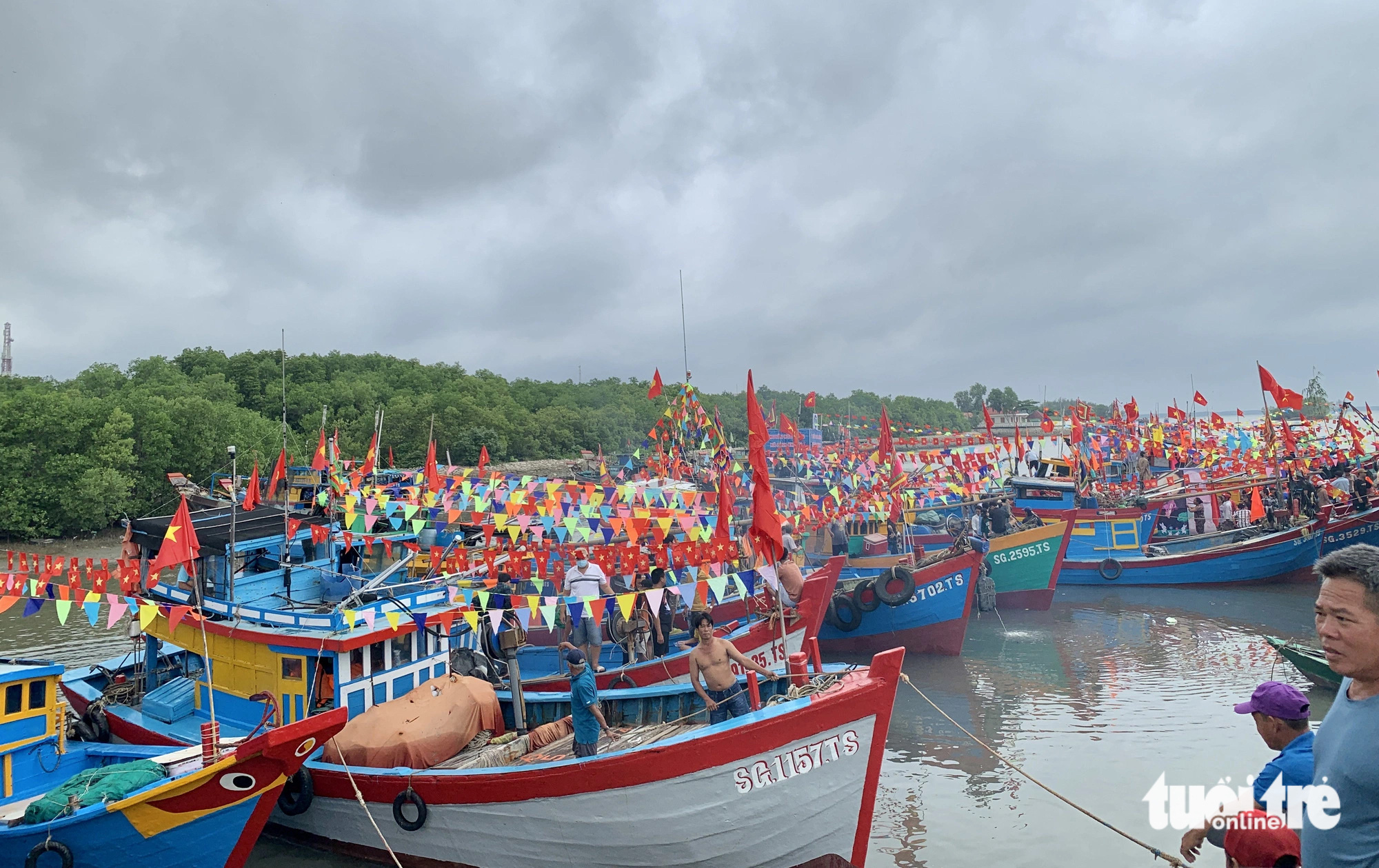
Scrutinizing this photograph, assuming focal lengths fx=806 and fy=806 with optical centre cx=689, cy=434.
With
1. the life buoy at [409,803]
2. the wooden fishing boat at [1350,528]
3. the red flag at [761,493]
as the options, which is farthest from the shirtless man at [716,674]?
the wooden fishing boat at [1350,528]

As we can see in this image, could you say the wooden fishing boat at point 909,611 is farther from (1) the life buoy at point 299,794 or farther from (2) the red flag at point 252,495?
(2) the red flag at point 252,495

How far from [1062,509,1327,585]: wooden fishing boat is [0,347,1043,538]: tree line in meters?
15.9

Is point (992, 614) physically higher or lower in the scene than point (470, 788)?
lower

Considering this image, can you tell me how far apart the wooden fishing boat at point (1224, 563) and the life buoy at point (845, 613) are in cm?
1207

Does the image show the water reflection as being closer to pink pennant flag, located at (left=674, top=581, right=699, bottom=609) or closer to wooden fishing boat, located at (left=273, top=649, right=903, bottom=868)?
wooden fishing boat, located at (left=273, top=649, right=903, bottom=868)

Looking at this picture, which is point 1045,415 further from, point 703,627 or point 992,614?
point 703,627

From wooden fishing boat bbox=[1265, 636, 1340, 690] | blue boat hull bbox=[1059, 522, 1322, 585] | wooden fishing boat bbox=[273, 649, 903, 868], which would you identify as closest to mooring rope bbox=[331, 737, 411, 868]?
wooden fishing boat bbox=[273, 649, 903, 868]

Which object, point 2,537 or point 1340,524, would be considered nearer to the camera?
point 1340,524

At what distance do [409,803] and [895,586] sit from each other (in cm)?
1258

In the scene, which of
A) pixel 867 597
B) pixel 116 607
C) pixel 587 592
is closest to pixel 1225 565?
pixel 867 597

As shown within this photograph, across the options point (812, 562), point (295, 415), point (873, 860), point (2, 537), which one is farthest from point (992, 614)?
point (295, 415)

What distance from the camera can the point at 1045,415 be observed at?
3241cm

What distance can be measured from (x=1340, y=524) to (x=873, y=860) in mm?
23527

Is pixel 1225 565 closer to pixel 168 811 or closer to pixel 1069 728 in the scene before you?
pixel 1069 728
